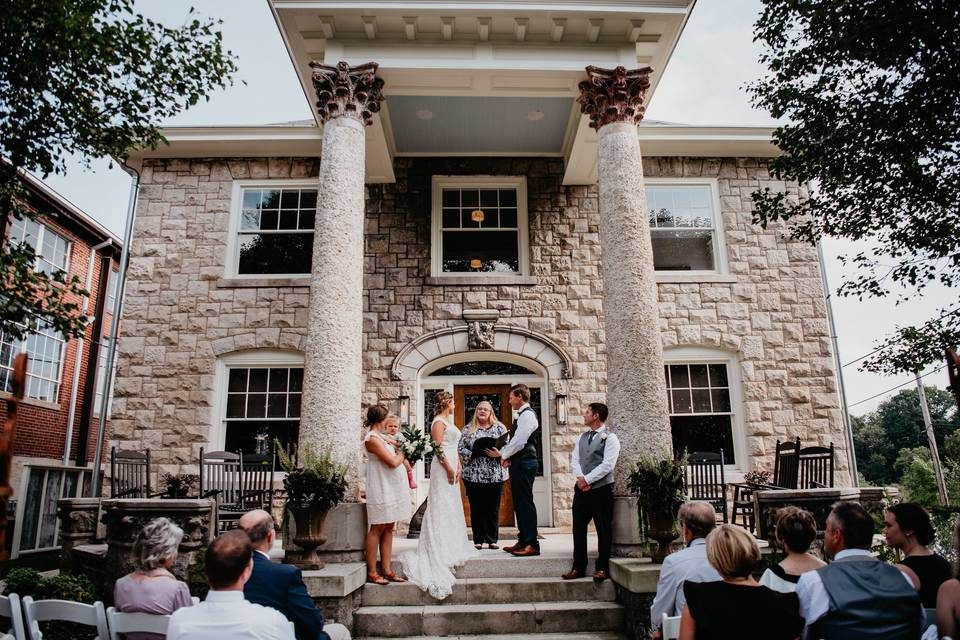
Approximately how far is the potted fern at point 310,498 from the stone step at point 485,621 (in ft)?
2.34

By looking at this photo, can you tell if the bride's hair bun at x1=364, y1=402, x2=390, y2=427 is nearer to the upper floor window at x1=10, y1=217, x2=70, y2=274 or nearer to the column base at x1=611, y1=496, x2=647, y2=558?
the column base at x1=611, y1=496, x2=647, y2=558

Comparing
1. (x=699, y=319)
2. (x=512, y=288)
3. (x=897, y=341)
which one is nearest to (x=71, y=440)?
(x=512, y=288)

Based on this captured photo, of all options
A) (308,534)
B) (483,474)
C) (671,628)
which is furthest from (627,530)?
(671,628)

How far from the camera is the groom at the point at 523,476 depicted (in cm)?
650

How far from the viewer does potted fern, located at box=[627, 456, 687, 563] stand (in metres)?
5.83

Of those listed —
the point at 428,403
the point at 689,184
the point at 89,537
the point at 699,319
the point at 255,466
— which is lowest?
the point at 89,537

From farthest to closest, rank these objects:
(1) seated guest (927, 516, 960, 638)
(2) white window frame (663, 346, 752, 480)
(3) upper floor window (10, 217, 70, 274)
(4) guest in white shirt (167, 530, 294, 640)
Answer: (3) upper floor window (10, 217, 70, 274) < (2) white window frame (663, 346, 752, 480) < (1) seated guest (927, 516, 960, 638) < (4) guest in white shirt (167, 530, 294, 640)

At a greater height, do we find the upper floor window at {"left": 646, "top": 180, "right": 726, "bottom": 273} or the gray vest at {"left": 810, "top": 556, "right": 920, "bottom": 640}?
the upper floor window at {"left": 646, "top": 180, "right": 726, "bottom": 273}

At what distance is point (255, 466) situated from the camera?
9172mm

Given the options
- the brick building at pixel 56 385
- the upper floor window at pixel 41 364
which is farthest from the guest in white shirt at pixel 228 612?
the upper floor window at pixel 41 364

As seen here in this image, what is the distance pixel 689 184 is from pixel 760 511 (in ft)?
21.5

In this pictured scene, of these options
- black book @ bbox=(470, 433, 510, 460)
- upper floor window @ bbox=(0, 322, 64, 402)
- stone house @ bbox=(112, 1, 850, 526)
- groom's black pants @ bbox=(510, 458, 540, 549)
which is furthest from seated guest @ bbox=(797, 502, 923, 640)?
upper floor window @ bbox=(0, 322, 64, 402)

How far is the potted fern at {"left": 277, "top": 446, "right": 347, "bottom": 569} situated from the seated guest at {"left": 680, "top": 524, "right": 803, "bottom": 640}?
3.81 metres

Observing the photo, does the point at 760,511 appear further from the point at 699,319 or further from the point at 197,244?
the point at 197,244
